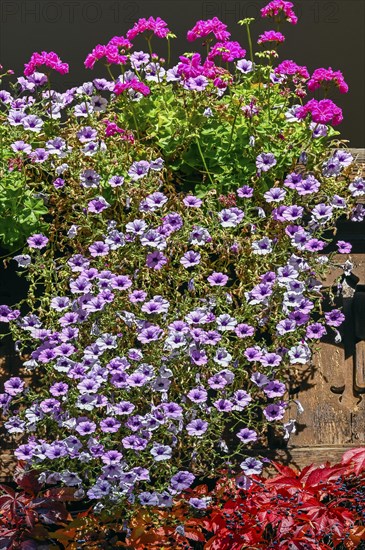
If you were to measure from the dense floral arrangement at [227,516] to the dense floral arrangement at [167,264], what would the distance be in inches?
3.2

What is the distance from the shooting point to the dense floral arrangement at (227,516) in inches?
173

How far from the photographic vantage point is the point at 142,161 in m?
4.69

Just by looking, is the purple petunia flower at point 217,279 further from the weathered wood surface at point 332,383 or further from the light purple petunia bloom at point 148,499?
the light purple petunia bloom at point 148,499

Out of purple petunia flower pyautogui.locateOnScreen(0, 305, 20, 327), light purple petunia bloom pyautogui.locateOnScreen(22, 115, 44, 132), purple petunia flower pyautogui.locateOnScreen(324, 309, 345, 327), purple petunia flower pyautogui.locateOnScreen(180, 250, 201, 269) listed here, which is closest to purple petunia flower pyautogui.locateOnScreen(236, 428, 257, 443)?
purple petunia flower pyautogui.locateOnScreen(324, 309, 345, 327)

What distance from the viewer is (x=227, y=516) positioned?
4414 millimetres

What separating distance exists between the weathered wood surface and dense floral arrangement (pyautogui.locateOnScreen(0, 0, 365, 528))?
71 millimetres

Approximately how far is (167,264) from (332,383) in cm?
77

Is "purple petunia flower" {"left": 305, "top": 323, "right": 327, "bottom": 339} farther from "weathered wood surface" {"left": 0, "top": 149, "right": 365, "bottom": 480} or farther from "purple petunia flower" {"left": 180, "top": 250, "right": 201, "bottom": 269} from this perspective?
"purple petunia flower" {"left": 180, "top": 250, "right": 201, "bottom": 269}

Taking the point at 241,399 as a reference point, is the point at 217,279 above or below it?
above

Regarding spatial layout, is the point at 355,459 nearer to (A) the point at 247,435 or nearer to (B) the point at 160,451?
(A) the point at 247,435

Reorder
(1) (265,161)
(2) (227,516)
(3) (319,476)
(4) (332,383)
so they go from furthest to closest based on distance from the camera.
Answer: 1. (4) (332,383)
2. (1) (265,161)
3. (3) (319,476)
4. (2) (227,516)

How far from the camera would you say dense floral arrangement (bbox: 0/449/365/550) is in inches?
173

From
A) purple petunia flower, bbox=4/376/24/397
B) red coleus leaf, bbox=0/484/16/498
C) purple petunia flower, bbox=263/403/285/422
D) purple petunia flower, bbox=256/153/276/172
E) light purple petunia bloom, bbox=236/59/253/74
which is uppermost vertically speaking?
light purple petunia bloom, bbox=236/59/253/74

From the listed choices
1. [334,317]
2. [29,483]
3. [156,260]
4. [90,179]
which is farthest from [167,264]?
[29,483]
